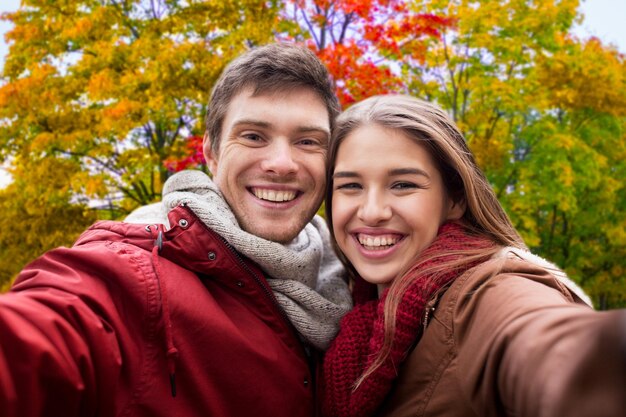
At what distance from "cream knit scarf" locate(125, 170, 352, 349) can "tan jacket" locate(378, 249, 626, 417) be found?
495 mm

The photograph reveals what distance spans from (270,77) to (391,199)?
0.81 metres

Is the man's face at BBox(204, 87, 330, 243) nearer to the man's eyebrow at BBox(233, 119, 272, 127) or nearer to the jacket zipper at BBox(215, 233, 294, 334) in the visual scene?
the man's eyebrow at BBox(233, 119, 272, 127)

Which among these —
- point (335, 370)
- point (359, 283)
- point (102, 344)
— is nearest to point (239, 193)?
point (359, 283)

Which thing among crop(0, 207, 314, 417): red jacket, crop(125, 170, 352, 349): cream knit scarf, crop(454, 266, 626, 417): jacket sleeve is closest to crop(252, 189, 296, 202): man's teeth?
crop(125, 170, 352, 349): cream knit scarf

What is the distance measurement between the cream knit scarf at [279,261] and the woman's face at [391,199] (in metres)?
0.26

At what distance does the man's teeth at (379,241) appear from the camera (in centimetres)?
202

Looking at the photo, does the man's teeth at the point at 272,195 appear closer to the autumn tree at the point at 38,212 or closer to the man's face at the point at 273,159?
the man's face at the point at 273,159

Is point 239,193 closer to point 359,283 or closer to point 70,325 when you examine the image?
point 359,283

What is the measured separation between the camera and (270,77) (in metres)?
2.32

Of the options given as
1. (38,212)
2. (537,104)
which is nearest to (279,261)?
(38,212)

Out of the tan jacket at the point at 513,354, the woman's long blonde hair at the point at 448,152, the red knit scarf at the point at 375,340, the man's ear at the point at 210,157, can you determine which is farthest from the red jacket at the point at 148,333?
the man's ear at the point at 210,157

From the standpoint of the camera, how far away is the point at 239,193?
7.83 feet

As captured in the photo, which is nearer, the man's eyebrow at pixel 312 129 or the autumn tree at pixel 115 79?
the man's eyebrow at pixel 312 129

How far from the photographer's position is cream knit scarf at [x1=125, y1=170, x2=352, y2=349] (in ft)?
6.50
